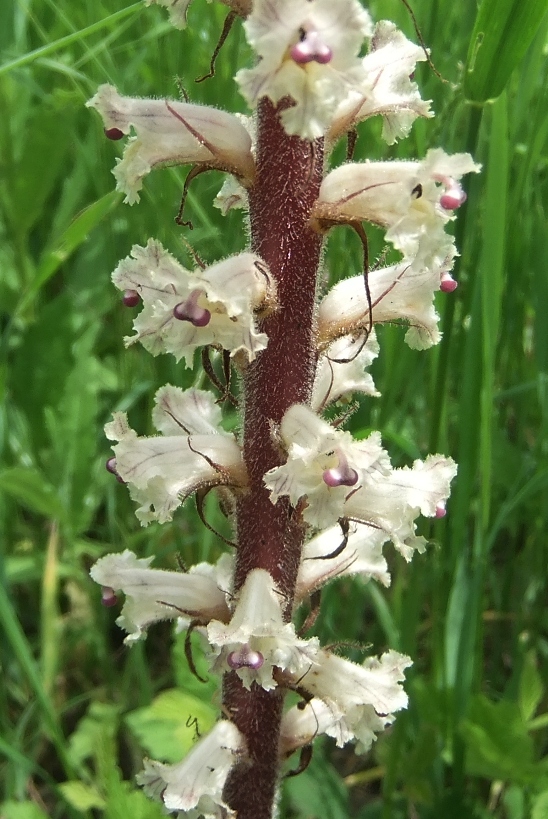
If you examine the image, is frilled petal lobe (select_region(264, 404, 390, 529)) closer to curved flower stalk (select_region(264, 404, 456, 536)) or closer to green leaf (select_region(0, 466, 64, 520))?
curved flower stalk (select_region(264, 404, 456, 536))

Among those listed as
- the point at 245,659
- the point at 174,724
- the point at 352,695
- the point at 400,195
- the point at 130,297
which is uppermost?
the point at 400,195

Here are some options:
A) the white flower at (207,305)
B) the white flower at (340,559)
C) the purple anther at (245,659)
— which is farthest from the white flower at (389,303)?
the purple anther at (245,659)

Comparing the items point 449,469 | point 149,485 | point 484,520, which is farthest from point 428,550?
point 149,485

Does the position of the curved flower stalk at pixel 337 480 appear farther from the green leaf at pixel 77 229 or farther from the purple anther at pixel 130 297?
the green leaf at pixel 77 229

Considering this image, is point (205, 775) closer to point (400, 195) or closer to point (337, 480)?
point (337, 480)

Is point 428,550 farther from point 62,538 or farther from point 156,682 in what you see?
point 62,538

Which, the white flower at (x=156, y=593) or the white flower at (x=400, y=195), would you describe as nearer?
→ the white flower at (x=400, y=195)

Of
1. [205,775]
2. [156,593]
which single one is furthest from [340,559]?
[205,775]

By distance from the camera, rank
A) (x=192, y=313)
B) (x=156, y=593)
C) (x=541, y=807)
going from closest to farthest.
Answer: (x=192, y=313) → (x=156, y=593) → (x=541, y=807)
